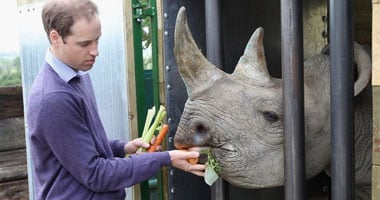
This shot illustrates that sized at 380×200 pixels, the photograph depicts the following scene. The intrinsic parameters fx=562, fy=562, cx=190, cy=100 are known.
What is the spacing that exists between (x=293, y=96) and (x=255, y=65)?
240 mm

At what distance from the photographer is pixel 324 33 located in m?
3.28

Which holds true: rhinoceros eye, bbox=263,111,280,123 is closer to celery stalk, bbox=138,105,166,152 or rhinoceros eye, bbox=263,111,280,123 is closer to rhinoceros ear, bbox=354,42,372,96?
rhinoceros ear, bbox=354,42,372,96

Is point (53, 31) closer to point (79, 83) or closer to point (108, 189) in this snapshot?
point (79, 83)

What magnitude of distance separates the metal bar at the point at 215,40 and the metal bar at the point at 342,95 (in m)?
0.58

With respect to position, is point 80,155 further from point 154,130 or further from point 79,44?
point 154,130

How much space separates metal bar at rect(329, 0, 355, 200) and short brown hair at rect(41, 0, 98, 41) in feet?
2.77

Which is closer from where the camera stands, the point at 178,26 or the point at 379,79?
the point at 379,79

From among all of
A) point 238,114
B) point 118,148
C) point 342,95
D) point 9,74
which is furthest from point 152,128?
point 9,74

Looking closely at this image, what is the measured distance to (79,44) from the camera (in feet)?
6.49

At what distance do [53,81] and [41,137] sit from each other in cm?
20

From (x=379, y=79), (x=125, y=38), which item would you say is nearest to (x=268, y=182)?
(x=379, y=79)

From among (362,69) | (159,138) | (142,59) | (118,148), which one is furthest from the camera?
(142,59)

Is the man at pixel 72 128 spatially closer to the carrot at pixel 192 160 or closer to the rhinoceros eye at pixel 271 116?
the carrot at pixel 192 160

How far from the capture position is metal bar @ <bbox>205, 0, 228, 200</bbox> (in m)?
2.33
